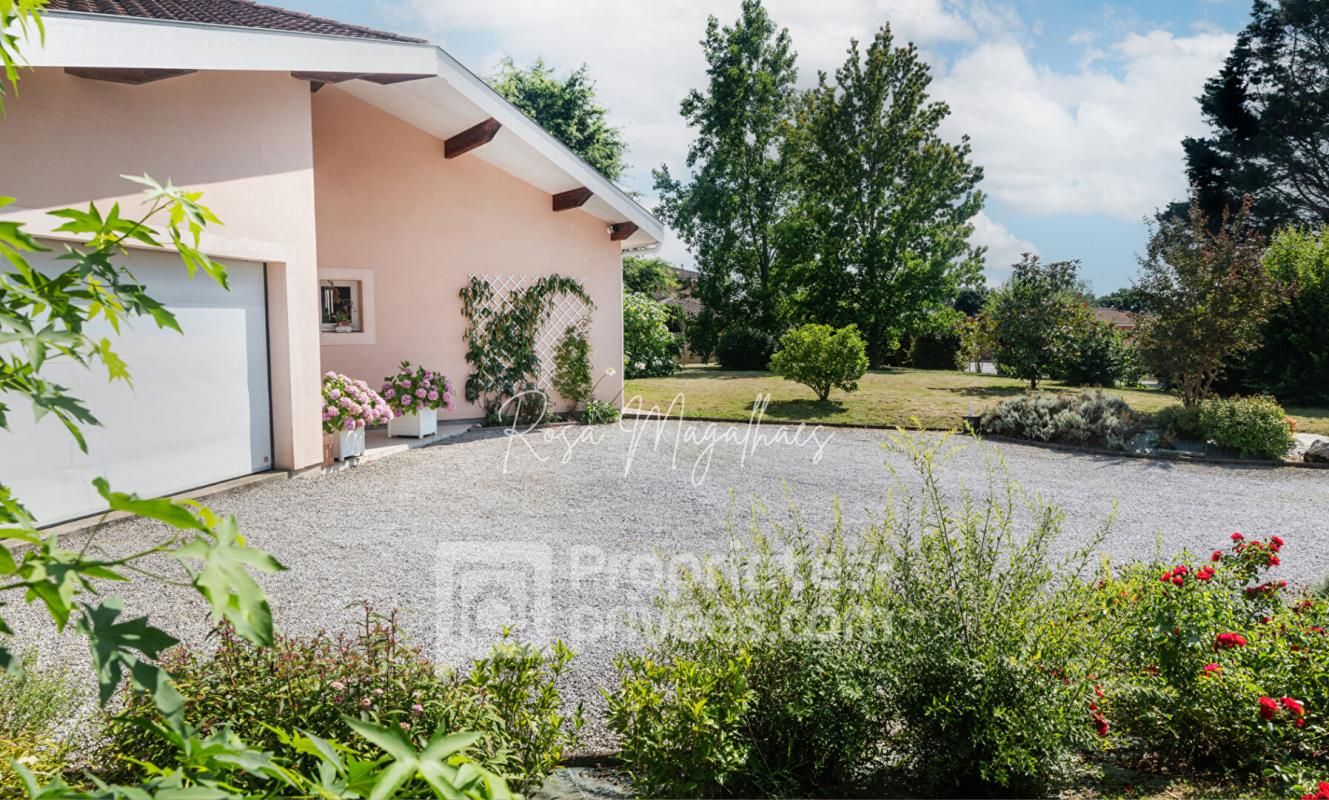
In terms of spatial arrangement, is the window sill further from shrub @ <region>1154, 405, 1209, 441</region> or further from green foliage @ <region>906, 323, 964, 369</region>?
green foliage @ <region>906, 323, 964, 369</region>

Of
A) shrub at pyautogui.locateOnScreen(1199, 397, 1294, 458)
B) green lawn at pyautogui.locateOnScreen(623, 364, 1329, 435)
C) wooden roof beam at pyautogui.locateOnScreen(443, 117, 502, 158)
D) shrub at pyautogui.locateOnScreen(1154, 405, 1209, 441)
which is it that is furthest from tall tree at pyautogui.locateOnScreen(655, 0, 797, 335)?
shrub at pyautogui.locateOnScreen(1199, 397, 1294, 458)

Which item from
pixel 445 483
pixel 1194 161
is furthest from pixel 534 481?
pixel 1194 161

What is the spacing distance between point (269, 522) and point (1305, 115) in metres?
31.3

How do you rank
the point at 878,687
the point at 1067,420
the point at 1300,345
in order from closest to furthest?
the point at 878,687 → the point at 1067,420 → the point at 1300,345

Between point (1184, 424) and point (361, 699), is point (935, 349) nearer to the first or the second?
point (1184, 424)

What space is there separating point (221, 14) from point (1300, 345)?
1892 cm

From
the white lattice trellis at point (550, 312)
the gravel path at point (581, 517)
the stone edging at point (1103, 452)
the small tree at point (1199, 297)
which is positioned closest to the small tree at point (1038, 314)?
the small tree at point (1199, 297)

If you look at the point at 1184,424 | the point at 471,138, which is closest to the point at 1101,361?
the point at 1184,424

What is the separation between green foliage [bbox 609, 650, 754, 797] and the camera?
2.62 metres

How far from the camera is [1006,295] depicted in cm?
1797

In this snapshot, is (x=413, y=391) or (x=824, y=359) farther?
(x=824, y=359)

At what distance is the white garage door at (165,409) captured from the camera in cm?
572

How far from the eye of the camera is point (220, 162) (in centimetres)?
692

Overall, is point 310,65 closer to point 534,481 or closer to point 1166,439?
point 534,481
